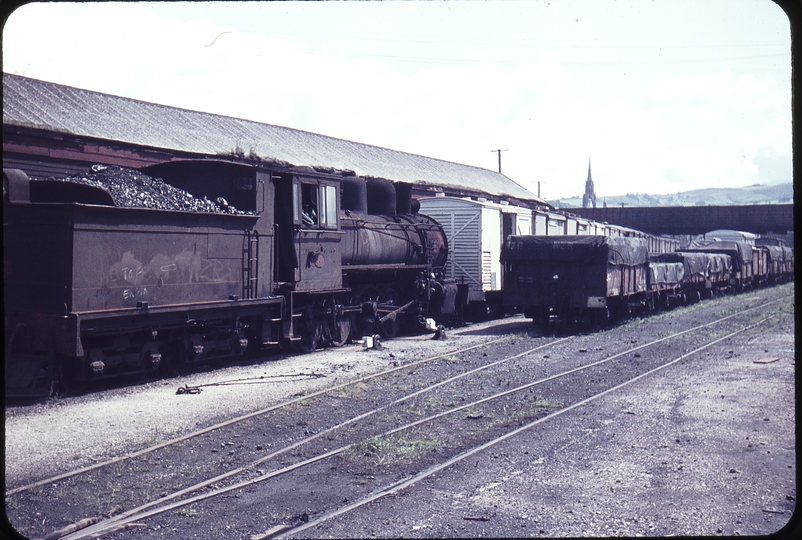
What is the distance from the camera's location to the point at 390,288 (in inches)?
643

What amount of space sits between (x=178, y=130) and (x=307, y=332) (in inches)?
396

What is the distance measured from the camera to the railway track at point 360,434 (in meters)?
5.40

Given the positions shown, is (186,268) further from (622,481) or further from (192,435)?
(622,481)

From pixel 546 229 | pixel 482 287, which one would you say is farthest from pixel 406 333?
pixel 546 229

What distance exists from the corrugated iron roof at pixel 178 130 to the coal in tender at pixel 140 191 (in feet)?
20.2

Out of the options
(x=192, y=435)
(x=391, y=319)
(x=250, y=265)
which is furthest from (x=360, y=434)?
(x=391, y=319)

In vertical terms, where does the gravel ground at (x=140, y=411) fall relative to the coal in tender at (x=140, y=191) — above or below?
below

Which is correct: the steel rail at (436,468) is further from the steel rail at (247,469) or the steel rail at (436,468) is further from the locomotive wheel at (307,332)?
the locomotive wheel at (307,332)

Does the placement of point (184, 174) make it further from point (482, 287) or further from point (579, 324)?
point (579, 324)

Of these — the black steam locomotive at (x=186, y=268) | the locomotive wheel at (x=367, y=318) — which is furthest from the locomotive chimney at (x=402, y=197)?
the locomotive wheel at (x=367, y=318)

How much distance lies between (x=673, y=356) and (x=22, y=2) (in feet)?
38.4

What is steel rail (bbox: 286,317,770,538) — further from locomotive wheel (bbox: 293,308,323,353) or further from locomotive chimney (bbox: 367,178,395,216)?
locomotive chimney (bbox: 367,178,395,216)

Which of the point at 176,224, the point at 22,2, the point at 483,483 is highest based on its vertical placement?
the point at 22,2

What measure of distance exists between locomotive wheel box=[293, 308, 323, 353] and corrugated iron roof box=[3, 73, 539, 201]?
754 centimetres
